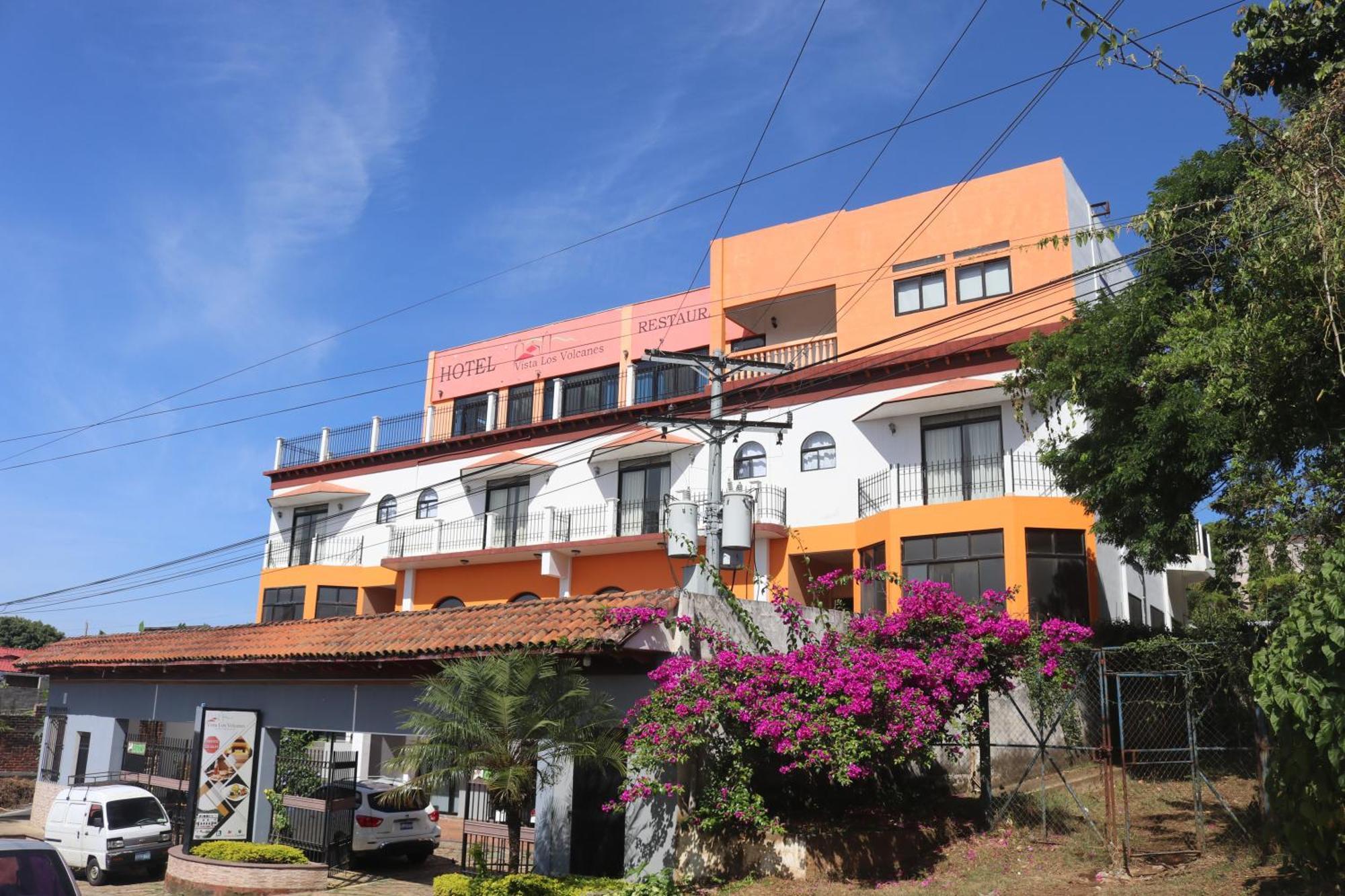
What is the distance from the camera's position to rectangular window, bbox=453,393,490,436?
37.7m

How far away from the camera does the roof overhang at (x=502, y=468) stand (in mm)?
33250

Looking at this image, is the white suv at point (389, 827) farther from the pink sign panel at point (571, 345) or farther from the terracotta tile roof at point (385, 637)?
the pink sign panel at point (571, 345)

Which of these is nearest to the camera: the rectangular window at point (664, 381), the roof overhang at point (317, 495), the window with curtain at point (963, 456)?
the window with curtain at point (963, 456)

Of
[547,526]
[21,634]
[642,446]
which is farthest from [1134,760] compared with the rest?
[21,634]

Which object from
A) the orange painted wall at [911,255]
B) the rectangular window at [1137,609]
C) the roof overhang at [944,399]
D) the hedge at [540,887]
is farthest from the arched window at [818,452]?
the hedge at [540,887]

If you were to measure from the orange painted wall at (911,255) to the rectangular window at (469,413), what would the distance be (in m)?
10.2

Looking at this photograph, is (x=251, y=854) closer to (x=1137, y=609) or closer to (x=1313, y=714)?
(x=1313, y=714)

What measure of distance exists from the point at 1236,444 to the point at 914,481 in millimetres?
11261

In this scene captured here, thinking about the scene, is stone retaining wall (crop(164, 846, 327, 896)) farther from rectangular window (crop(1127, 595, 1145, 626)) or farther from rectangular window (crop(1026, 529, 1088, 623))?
rectangular window (crop(1127, 595, 1145, 626))

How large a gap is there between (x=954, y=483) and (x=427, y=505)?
18315 mm

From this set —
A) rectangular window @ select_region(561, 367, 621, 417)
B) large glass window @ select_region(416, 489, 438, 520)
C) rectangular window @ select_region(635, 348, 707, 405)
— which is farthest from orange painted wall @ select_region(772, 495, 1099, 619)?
large glass window @ select_region(416, 489, 438, 520)

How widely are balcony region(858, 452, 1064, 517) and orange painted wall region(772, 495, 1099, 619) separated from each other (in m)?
0.41

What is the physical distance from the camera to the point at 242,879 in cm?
1609

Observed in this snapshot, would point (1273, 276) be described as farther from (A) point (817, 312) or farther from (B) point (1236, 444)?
(A) point (817, 312)
